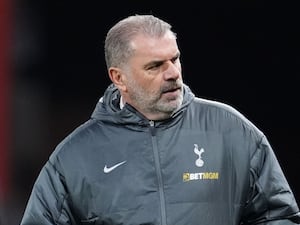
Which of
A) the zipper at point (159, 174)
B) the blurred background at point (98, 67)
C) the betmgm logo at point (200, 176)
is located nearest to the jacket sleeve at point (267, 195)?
the betmgm logo at point (200, 176)

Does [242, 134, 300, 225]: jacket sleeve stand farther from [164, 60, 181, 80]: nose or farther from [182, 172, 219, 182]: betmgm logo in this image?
[164, 60, 181, 80]: nose

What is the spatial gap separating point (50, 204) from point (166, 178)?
1.39 ft

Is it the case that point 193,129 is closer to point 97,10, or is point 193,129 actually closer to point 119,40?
point 119,40

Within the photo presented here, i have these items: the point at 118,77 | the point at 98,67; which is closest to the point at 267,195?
the point at 118,77

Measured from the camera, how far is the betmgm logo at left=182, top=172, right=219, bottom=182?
3990 mm

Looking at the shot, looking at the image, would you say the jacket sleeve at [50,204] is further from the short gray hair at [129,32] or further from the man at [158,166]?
the short gray hair at [129,32]

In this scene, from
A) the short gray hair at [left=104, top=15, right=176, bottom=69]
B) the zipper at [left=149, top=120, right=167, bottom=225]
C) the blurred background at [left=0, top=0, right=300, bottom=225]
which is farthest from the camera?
the blurred background at [left=0, top=0, right=300, bottom=225]

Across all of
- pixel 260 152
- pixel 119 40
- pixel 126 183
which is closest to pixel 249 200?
pixel 260 152

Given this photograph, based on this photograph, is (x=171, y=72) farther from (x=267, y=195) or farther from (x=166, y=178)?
(x=267, y=195)

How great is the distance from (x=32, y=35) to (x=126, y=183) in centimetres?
249

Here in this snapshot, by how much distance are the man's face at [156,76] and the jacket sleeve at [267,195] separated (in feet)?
1.17

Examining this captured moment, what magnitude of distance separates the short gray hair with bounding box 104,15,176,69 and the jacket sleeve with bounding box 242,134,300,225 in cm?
55

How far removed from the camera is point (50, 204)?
158 inches

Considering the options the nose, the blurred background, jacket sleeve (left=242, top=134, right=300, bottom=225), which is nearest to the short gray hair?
the nose
